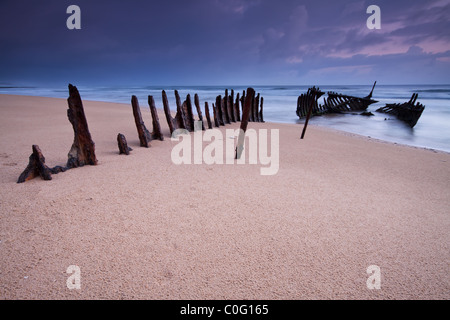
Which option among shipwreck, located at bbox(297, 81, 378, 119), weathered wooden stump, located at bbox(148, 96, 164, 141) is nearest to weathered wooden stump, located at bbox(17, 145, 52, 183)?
weathered wooden stump, located at bbox(148, 96, 164, 141)

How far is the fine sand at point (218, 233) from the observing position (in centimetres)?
153

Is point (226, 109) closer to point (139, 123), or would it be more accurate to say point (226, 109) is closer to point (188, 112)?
point (188, 112)

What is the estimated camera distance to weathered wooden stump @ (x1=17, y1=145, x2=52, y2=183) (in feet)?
8.80

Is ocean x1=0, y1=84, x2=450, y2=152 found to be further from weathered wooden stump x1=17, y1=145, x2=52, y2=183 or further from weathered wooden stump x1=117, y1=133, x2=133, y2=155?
weathered wooden stump x1=17, y1=145, x2=52, y2=183

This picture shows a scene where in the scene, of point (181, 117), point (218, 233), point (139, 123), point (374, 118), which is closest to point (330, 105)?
point (374, 118)

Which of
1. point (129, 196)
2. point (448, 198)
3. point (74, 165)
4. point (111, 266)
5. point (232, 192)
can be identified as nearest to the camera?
point (111, 266)

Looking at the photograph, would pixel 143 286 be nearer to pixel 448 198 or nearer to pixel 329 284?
pixel 329 284

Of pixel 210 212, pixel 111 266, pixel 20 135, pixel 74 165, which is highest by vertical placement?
pixel 20 135

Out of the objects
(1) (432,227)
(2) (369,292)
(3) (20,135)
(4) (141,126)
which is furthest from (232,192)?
(3) (20,135)

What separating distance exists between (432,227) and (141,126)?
447cm

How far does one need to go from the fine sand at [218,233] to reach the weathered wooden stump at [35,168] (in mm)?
92

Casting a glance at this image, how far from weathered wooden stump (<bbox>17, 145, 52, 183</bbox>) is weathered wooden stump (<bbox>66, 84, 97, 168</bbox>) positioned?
1.39ft

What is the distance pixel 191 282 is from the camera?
1545mm

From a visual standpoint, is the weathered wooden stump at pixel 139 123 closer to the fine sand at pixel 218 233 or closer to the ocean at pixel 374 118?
the fine sand at pixel 218 233
